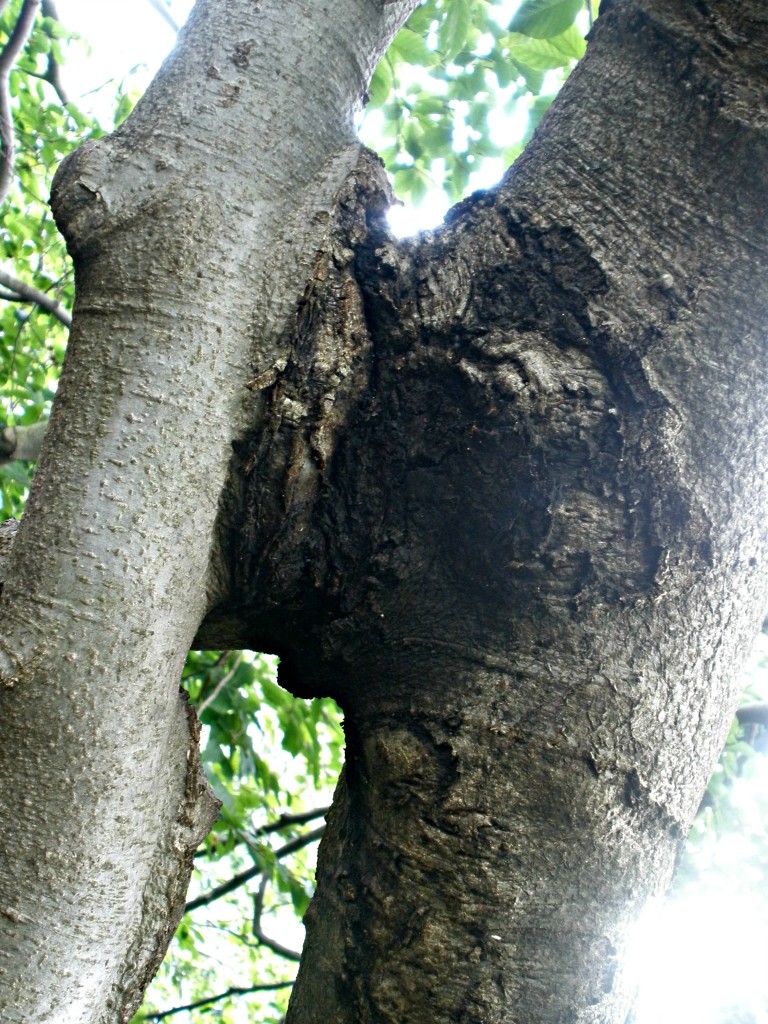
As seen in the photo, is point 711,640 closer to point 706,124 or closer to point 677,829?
point 677,829

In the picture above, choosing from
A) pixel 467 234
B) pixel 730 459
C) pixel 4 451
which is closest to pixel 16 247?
pixel 4 451

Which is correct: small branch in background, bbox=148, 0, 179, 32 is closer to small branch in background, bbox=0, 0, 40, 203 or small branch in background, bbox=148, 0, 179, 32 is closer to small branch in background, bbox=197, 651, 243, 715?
small branch in background, bbox=0, 0, 40, 203

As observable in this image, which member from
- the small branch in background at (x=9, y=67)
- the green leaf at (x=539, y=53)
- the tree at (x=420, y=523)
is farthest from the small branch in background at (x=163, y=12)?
the tree at (x=420, y=523)

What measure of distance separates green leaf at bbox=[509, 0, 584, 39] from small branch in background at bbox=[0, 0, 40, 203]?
1.66 meters

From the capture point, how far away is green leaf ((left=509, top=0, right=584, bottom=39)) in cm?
162

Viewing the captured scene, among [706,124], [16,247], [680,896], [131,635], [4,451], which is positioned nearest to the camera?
[131,635]

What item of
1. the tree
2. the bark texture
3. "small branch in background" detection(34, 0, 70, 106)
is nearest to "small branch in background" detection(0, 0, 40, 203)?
"small branch in background" detection(34, 0, 70, 106)

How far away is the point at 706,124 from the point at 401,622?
0.69m

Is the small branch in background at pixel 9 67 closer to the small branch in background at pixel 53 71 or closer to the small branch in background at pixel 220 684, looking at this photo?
the small branch in background at pixel 53 71

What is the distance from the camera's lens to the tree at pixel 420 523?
91 cm

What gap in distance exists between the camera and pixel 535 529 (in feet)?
3.33

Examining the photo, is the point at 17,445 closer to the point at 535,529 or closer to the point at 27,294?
the point at 27,294

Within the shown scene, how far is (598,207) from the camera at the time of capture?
108 centimetres

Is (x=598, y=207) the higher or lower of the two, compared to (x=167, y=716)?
higher
